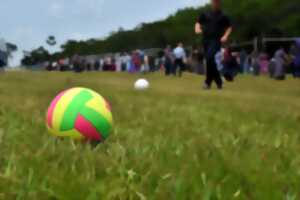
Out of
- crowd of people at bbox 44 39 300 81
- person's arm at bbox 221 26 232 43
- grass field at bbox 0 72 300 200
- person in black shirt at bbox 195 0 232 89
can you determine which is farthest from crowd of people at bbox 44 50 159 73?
grass field at bbox 0 72 300 200

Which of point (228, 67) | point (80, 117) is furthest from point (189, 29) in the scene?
point (80, 117)

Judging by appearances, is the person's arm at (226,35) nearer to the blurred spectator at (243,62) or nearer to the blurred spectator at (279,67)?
the blurred spectator at (279,67)

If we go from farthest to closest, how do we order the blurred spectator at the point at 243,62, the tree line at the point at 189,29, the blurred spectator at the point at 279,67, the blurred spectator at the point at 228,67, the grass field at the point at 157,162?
the tree line at the point at 189,29, the blurred spectator at the point at 243,62, the blurred spectator at the point at 279,67, the blurred spectator at the point at 228,67, the grass field at the point at 157,162

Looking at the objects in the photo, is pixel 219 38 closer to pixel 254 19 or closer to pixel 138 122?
pixel 138 122

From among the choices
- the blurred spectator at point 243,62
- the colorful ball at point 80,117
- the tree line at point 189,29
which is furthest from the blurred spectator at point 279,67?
the tree line at point 189,29

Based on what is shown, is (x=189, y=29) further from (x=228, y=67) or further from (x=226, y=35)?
(x=226, y=35)

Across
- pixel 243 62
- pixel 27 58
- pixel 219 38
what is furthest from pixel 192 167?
pixel 27 58

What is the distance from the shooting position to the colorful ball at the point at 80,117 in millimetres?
5637

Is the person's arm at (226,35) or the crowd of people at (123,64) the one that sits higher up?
the person's arm at (226,35)

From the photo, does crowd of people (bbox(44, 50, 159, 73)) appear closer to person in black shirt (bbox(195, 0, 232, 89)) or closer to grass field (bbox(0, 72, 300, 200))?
person in black shirt (bbox(195, 0, 232, 89))

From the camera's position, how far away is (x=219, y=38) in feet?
49.3

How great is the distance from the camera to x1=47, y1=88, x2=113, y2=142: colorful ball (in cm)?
564

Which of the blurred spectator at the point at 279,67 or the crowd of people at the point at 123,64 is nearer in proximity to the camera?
the blurred spectator at the point at 279,67

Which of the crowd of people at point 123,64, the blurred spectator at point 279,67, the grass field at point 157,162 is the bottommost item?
the crowd of people at point 123,64
